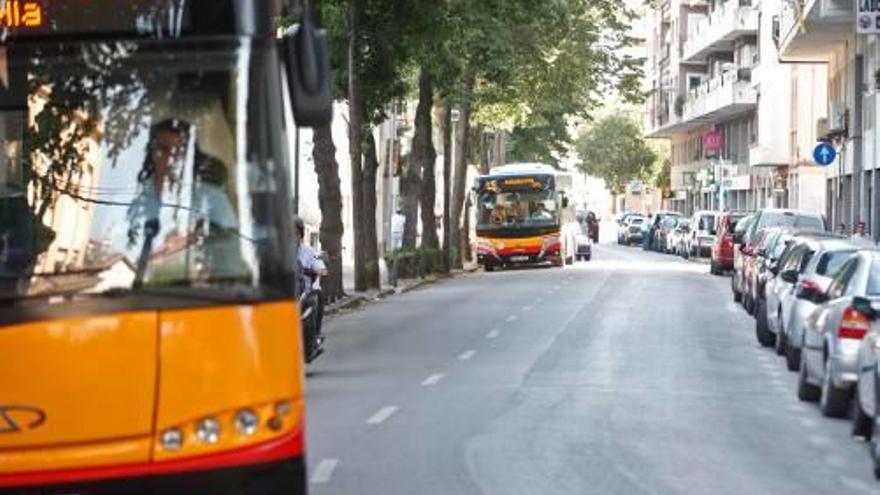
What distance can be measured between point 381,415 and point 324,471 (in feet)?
10.6

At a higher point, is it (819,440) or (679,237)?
(819,440)

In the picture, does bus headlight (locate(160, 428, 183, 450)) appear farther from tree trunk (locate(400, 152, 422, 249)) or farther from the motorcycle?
tree trunk (locate(400, 152, 422, 249))

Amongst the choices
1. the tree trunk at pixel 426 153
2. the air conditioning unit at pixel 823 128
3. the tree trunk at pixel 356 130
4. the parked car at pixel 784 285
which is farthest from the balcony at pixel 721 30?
the parked car at pixel 784 285

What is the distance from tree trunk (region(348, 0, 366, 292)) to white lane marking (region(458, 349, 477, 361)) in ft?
29.7

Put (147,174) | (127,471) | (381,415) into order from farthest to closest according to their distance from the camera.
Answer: (381,415) < (147,174) < (127,471)

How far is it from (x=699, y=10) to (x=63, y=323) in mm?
87780

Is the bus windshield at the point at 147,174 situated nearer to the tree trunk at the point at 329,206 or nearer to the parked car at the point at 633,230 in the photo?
the tree trunk at the point at 329,206

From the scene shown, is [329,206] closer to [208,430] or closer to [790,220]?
[790,220]

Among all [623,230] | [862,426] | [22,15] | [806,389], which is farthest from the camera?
[623,230]

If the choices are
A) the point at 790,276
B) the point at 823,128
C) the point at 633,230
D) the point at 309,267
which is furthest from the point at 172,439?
the point at 633,230

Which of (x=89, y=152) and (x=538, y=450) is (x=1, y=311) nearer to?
(x=89, y=152)

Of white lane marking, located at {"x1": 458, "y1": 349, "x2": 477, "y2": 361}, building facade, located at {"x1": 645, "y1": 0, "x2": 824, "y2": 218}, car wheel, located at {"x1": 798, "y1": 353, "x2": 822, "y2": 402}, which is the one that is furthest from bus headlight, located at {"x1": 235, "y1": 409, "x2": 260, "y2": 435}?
building facade, located at {"x1": 645, "y1": 0, "x2": 824, "y2": 218}

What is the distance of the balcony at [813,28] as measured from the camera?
1491 inches

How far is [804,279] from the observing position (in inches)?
711
